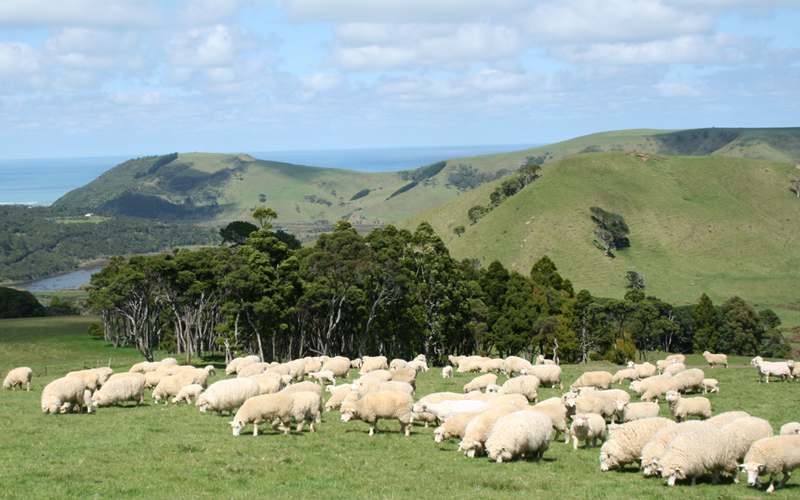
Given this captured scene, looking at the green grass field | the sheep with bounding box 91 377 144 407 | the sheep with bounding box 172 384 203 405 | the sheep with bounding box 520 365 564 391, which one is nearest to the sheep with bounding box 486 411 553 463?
the green grass field

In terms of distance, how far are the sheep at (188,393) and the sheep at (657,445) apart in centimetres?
1528

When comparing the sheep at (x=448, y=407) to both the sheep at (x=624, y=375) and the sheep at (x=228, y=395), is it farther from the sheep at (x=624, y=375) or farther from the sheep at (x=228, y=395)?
the sheep at (x=624, y=375)

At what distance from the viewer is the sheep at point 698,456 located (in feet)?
37.9

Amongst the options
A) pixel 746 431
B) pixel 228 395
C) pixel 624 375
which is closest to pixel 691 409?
pixel 746 431

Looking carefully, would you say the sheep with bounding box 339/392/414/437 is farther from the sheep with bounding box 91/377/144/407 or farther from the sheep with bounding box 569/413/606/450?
the sheep with bounding box 91/377/144/407

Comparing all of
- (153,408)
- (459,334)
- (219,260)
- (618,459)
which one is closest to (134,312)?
(219,260)

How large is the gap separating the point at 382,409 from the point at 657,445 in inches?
281

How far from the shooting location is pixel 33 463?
12172 mm

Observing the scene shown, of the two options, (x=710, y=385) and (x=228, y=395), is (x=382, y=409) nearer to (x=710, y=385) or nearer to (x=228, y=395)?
(x=228, y=395)

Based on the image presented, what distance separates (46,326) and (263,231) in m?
32.4

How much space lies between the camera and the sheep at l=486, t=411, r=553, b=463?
13.5 metres

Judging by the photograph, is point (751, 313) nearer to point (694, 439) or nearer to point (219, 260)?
point (219, 260)

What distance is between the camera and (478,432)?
1430 cm

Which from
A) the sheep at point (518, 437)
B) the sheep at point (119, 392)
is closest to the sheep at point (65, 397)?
the sheep at point (119, 392)
